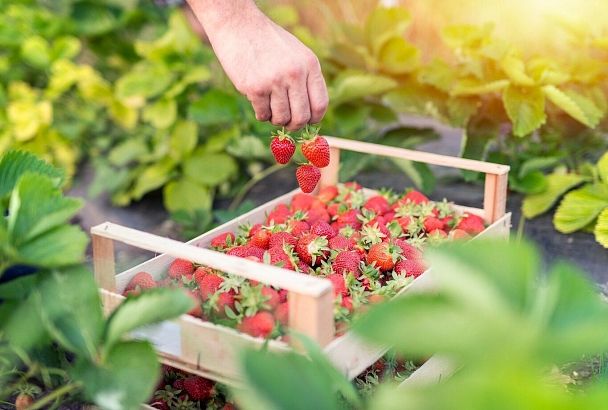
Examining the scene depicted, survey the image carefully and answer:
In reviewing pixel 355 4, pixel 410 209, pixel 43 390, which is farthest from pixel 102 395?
pixel 355 4

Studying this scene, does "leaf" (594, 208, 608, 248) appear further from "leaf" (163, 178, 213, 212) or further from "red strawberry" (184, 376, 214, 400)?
"leaf" (163, 178, 213, 212)

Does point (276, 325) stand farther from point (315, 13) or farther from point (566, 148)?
point (315, 13)

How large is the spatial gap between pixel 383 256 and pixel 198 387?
1.38 ft

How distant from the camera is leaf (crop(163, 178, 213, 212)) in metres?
2.88

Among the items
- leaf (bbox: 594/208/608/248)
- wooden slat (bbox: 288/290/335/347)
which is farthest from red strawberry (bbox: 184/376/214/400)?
leaf (bbox: 594/208/608/248)

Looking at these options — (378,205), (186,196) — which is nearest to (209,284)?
(378,205)

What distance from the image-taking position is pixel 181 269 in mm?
1704

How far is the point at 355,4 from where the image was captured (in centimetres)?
357

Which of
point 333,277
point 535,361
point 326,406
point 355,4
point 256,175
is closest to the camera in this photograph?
point 535,361

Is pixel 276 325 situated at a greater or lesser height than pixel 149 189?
greater

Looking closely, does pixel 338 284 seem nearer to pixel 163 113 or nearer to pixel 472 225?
pixel 472 225

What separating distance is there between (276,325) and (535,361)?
0.65m

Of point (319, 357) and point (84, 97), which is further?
point (84, 97)

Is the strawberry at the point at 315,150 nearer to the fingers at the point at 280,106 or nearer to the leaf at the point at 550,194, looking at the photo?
the fingers at the point at 280,106
